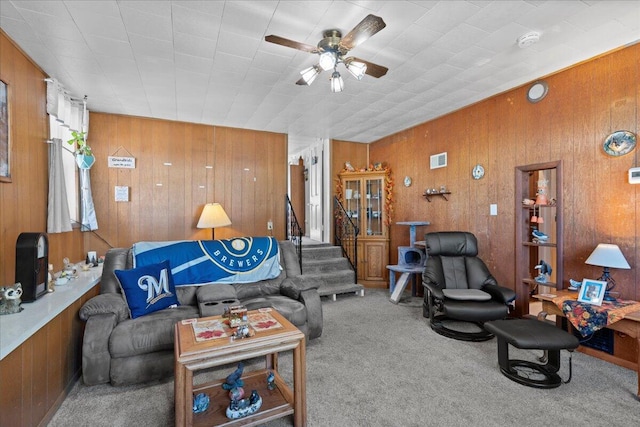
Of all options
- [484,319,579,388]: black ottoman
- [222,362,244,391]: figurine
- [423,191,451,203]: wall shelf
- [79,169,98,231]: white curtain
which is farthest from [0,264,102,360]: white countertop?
[423,191,451,203]: wall shelf

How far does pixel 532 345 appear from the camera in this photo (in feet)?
7.34

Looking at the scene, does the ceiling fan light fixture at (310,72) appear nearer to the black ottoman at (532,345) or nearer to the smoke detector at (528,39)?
the smoke detector at (528,39)

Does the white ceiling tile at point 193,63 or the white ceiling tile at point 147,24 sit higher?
the white ceiling tile at point 193,63

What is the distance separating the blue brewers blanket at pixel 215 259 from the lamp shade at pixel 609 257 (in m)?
3.05

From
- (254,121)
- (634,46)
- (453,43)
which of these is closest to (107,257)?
(254,121)

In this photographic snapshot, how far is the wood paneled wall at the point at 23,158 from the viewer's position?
2.37 meters

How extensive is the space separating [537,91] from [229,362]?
4.06 meters

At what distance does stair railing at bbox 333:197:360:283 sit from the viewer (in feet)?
18.8

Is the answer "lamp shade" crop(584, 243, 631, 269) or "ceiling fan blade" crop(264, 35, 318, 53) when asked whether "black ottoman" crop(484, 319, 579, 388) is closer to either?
"lamp shade" crop(584, 243, 631, 269)

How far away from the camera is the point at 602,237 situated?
2850 millimetres

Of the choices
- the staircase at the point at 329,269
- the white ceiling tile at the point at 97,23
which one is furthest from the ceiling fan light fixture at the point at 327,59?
the staircase at the point at 329,269

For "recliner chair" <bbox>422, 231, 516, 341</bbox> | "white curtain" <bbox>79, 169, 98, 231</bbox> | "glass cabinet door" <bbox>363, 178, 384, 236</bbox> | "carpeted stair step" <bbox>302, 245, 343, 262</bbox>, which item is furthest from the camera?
"glass cabinet door" <bbox>363, 178, 384, 236</bbox>

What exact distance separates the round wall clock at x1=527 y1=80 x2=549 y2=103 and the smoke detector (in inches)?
37.7

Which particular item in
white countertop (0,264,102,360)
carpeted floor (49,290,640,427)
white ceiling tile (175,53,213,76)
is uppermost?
white ceiling tile (175,53,213,76)
